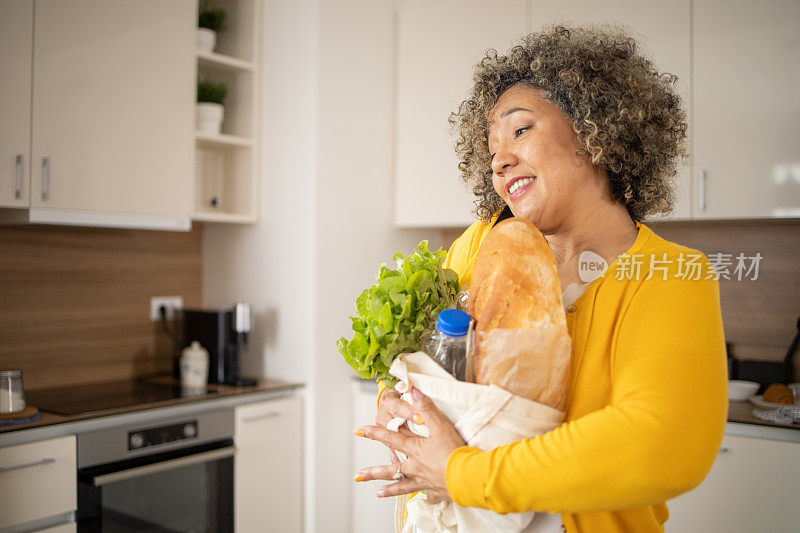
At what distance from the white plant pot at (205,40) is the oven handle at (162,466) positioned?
1.52 m

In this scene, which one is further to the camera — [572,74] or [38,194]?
[38,194]

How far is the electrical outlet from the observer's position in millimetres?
2674

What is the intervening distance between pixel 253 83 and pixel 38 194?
0.98m

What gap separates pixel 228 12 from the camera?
271cm

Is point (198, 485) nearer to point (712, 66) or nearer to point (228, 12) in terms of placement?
point (228, 12)

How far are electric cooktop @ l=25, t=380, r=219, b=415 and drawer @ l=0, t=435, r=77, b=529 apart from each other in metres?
0.13

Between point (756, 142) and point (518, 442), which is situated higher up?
point (756, 142)

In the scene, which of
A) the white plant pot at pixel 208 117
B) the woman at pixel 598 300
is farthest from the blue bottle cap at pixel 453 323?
the white plant pot at pixel 208 117

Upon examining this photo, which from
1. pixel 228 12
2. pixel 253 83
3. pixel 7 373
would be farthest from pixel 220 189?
pixel 7 373

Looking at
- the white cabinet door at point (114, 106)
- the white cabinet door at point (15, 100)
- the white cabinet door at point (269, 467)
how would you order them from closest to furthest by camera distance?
the white cabinet door at point (15, 100)
the white cabinet door at point (114, 106)
the white cabinet door at point (269, 467)

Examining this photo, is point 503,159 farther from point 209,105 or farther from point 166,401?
point 209,105

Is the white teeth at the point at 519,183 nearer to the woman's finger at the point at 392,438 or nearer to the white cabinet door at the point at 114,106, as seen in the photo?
the woman's finger at the point at 392,438

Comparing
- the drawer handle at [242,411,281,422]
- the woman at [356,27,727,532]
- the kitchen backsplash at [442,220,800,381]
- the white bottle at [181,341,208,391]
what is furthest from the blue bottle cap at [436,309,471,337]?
the white bottle at [181,341,208,391]

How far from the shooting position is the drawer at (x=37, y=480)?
1.72 meters
